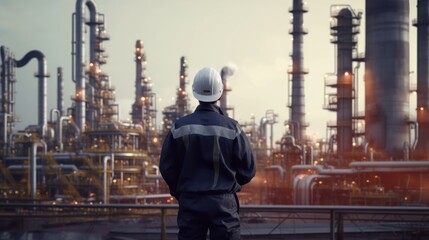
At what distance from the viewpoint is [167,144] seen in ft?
11.0

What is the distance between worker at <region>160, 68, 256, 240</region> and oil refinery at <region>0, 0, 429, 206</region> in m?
23.0

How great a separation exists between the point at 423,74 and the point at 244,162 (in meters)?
31.1

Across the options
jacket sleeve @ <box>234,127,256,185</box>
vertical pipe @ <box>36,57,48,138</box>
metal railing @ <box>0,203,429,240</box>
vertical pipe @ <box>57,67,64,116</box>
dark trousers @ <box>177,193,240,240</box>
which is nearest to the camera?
dark trousers @ <box>177,193,240,240</box>

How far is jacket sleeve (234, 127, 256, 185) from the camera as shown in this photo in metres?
3.32

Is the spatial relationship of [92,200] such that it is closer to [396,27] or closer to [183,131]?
[396,27]

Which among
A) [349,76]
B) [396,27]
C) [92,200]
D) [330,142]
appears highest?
[396,27]

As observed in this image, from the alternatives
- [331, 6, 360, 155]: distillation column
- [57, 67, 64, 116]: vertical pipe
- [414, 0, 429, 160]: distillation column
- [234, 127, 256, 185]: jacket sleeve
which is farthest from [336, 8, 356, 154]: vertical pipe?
[234, 127, 256, 185]: jacket sleeve

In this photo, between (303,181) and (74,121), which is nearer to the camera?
(303,181)

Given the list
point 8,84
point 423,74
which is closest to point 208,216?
point 423,74

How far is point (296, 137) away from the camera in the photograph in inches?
1507

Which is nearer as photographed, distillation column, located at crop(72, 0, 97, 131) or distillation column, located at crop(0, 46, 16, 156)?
distillation column, located at crop(72, 0, 97, 131)

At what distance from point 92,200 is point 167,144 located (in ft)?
96.5

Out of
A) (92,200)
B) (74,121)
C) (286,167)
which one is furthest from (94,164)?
(286,167)

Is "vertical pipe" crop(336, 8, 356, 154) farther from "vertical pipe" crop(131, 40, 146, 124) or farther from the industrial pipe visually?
the industrial pipe
